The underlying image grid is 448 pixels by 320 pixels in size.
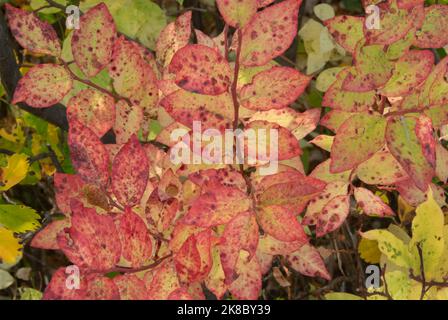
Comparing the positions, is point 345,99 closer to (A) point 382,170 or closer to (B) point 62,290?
(A) point 382,170

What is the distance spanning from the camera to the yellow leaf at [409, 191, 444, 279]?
579 millimetres

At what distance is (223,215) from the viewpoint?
0.53m

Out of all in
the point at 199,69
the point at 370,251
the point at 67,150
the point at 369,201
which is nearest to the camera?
the point at 199,69

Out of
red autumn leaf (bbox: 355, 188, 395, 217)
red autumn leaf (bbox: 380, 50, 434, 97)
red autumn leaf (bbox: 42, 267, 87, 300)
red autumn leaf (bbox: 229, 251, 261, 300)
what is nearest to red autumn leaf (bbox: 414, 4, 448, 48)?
red autumn leaf (bbox: 380, 50, 434, 97)

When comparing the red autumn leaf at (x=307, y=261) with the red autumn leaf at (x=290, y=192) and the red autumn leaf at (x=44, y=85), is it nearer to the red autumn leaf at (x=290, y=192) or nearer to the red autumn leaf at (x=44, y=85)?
the red autumn leaf at (x=290, y=192)

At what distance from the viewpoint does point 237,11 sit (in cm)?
51

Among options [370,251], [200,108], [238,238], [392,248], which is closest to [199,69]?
[200,108]

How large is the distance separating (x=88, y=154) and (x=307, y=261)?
214 millimetres

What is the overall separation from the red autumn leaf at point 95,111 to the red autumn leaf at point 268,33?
14 cm

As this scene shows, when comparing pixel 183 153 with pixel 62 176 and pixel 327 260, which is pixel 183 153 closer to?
pixel 62 176

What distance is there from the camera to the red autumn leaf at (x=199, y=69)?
0.50m

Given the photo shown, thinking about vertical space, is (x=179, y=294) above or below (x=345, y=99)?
below

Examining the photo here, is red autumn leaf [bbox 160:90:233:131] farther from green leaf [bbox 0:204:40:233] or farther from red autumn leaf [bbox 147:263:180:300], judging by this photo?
green leaf [bbox 0:204:40:233]

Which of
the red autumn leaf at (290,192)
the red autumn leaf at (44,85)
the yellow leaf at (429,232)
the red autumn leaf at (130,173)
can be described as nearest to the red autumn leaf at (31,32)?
the red autumn leaf at (44,85)
